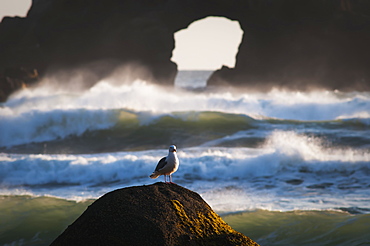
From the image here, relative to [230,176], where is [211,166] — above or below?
above

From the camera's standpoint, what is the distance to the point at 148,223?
3.30 meters

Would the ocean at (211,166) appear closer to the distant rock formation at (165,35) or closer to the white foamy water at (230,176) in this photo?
the white foamy water at (230,176)

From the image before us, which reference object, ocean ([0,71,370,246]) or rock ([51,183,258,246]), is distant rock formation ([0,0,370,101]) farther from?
rock ([51,183,258,246])

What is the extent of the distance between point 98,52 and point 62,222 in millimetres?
35499

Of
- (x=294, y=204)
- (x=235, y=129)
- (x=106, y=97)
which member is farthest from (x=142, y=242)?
(x=106, y=97)

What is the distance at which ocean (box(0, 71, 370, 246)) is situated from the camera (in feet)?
23.2

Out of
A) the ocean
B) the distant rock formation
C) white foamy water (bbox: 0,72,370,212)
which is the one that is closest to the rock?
the ocean

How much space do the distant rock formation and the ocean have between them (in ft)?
55.3

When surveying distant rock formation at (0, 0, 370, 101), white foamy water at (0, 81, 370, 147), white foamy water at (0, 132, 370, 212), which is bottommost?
white foamy water at (0, 132, 370, 212)

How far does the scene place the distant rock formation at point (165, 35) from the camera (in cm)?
4034

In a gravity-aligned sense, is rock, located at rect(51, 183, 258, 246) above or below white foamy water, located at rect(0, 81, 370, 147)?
below

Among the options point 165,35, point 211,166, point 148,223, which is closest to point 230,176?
point 211,166

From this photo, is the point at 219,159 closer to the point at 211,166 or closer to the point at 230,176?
the point at 211,166

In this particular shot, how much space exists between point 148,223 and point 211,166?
8335mm
